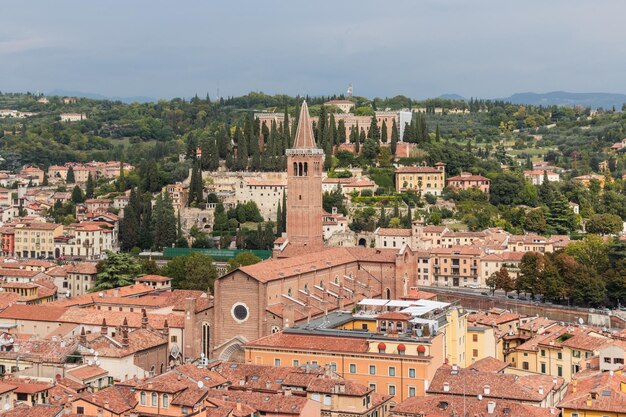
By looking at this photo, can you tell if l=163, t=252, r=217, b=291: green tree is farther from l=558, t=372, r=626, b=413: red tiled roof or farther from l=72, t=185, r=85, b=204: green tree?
l=72, t=185, r=85, b=204: green tree

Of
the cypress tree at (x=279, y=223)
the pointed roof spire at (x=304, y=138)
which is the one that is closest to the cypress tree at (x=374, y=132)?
the cypress tree at (x=279, y=223)

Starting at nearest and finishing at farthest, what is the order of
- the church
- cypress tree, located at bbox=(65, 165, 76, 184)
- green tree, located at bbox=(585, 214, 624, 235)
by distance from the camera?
the church, green tree, located at bbox=(585, 214, 624, 235), cypress tree, located at bbox=(65, 165, 76, 184)

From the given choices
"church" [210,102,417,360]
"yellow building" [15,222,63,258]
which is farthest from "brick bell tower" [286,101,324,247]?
"yellow building" [15,222,63,258]

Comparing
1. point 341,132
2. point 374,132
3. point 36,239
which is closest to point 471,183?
point 374,132

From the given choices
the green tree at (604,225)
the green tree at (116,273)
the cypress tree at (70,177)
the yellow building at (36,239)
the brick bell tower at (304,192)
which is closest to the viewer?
the brick bell tower at (304,192)

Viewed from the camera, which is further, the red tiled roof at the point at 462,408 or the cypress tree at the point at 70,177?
the cypress tree at the point at 70,177

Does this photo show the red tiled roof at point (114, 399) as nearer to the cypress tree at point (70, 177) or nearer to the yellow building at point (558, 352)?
the yellow building at point (558, 352)
